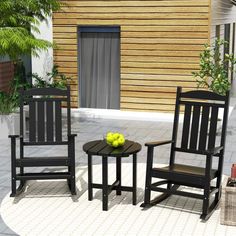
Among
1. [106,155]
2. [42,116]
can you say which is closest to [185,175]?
[106,155]

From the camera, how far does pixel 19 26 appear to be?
10.3 m

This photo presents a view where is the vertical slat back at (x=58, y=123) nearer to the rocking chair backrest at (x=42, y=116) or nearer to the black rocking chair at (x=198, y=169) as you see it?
the rocking chair backrest at (x=42, y=116)

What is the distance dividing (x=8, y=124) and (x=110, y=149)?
172 inches

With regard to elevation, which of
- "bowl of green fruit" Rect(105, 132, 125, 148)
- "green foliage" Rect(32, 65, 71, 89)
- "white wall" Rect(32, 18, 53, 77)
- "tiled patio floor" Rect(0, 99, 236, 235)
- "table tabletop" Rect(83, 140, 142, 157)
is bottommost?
"tiled patio floor" Rect(0, 99, 236, 235)

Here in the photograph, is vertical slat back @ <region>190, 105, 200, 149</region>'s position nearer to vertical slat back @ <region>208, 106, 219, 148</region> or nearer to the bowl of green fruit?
vertical slat back @ <region>208, 106, 219, 148</region>

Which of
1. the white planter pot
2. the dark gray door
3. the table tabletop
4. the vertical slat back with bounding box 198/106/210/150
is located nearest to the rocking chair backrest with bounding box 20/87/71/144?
the table tabletop

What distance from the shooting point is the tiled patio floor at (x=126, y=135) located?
28.3ft

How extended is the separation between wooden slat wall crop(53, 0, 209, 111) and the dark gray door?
193 millimetres

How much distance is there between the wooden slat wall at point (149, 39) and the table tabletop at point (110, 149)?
5.93 m

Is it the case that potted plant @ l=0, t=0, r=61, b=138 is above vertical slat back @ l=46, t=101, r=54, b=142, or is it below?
above

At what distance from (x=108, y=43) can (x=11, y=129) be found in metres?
3.81

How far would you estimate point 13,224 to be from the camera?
604 cm

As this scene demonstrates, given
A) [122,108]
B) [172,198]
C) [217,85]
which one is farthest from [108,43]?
[172,198]

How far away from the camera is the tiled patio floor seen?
863cm
